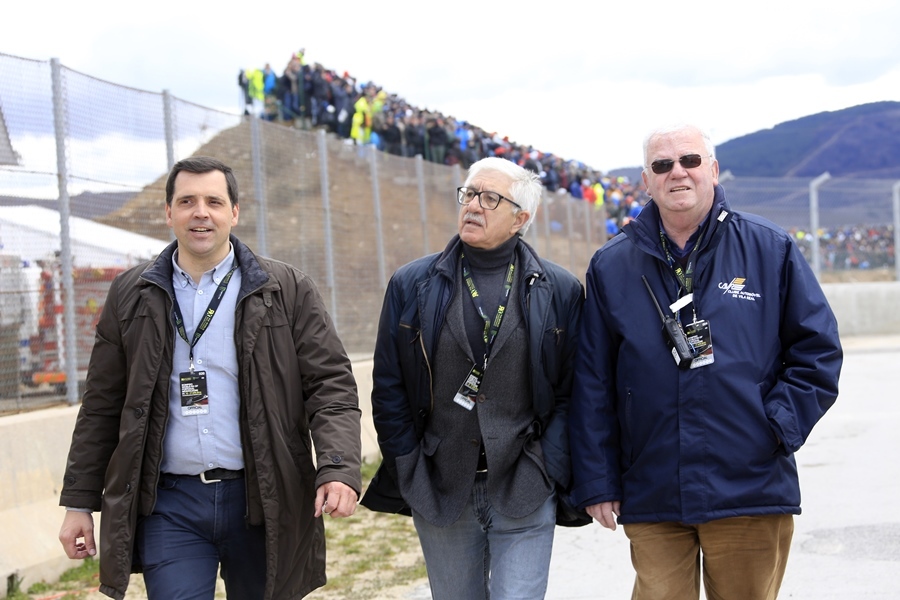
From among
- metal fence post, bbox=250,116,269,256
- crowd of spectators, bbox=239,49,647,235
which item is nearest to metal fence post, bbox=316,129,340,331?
metal fence post, bbox=250,116,269,256

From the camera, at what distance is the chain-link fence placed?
6730mm

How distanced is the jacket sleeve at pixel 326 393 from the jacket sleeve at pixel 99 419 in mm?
635

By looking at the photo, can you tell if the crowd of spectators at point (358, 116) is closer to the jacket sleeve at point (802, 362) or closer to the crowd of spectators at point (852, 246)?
the crowd of spectators at point (852, 246)

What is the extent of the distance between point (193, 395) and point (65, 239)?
377 centimetres

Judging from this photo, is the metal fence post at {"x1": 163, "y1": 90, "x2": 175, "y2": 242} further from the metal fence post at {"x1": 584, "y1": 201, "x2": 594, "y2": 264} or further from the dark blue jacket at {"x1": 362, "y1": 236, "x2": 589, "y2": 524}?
the metal fence post at {"x1": 584, "y1": 201, "x2": 594, "y2": 264}

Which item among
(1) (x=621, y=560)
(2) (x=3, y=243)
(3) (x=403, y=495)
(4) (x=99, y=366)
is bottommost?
(1) (x=621, y=560)

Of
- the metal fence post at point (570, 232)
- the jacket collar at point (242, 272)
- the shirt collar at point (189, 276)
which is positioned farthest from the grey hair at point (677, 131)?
the metal fence post at point (570, 232)

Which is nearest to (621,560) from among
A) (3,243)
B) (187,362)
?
(187,362)

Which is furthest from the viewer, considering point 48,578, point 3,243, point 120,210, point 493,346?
point 120,210

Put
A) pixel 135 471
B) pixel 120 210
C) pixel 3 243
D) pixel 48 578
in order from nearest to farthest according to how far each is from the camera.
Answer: pixel 135 471
pixel 48 578
pixel 3 243
pixel 120 210

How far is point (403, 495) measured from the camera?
Result: 13.3ft

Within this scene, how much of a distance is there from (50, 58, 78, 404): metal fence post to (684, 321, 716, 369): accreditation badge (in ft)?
15.1

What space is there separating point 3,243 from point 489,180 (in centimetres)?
380

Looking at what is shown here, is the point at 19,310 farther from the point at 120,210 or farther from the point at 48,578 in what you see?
the point at 48,578
